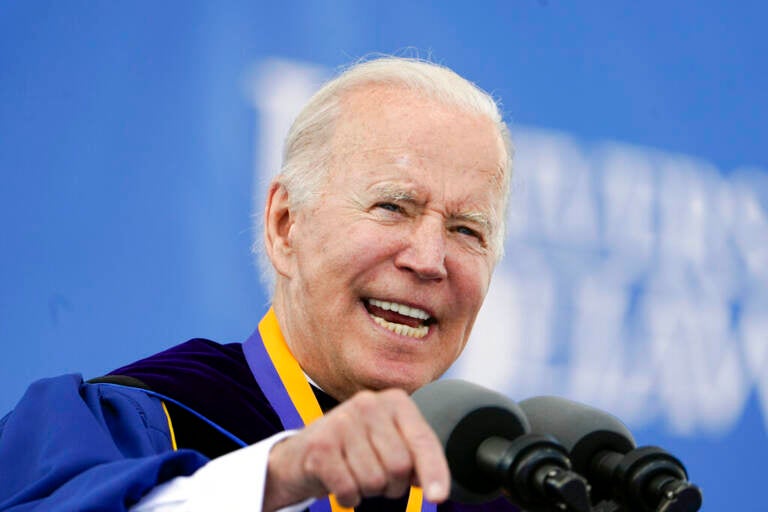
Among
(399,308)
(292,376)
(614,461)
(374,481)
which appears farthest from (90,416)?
(614,461)

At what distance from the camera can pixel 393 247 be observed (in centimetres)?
211

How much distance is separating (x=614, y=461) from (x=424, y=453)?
1.40 ft

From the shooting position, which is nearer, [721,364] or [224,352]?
[224,352]

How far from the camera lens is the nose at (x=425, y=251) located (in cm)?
208

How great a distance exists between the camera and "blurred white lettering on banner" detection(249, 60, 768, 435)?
353cm

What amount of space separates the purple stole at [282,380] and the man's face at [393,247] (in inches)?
1.9

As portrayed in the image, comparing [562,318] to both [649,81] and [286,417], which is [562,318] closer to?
[649,81]

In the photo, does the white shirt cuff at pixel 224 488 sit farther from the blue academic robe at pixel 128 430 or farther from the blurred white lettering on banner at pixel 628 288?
the blurred white lettering on banner at pixel 628 288

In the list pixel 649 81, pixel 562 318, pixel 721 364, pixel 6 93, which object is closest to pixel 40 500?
pixel 6 93

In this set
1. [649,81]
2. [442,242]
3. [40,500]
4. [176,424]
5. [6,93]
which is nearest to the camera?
[40,500]

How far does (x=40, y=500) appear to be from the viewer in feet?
4.80

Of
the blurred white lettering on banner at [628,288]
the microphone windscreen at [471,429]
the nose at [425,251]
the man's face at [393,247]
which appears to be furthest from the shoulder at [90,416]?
the blurred white lettering on banner at [628,288]

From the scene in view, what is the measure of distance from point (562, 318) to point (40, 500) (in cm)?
246

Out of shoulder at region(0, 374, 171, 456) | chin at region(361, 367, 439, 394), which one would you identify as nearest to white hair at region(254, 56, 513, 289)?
chin at region(361, 367, 439, 394)
